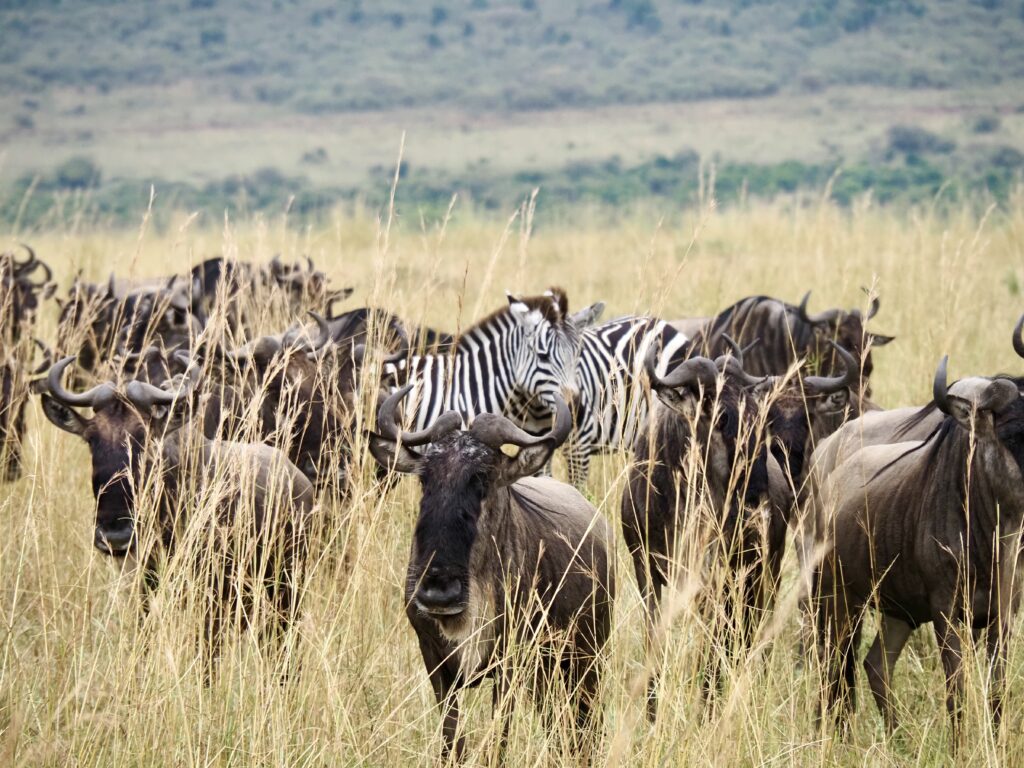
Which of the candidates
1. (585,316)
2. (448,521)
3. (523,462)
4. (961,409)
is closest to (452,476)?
(448,521)

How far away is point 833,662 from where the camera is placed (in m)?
→ 4.91

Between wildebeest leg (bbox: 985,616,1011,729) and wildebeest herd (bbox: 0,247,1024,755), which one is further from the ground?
wildebeest herd (bbox: 0,247,1024,755)

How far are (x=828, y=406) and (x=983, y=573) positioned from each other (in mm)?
1233

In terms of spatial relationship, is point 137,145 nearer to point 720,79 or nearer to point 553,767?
point 720,79

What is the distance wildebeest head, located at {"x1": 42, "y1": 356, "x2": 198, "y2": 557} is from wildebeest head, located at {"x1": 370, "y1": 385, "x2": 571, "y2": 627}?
0.94 meters

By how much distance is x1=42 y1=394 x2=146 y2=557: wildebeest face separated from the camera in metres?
4.61

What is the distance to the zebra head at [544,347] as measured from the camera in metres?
7.48

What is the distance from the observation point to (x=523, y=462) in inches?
163

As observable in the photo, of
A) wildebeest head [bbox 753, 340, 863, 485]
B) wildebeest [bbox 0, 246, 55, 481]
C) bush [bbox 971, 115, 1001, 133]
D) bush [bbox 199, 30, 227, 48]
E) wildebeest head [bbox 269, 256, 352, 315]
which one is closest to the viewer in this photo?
wildebeest head [bbox 753, 340, 863, 485]

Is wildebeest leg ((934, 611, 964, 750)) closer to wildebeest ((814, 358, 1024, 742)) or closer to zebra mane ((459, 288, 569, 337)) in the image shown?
wildebeest ((814, 358, 1024, 742))

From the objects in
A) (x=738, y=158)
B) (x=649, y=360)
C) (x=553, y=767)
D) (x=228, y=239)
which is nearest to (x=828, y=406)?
(x=649, y=360)

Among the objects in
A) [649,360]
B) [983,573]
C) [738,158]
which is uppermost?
[649,360]

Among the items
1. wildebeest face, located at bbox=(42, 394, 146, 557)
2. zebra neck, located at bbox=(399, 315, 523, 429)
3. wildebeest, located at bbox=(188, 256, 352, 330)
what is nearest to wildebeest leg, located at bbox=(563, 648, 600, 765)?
wildebeest face, located at bbox=(42, 394, 146, 557)

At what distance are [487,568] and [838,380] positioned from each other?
189cm
